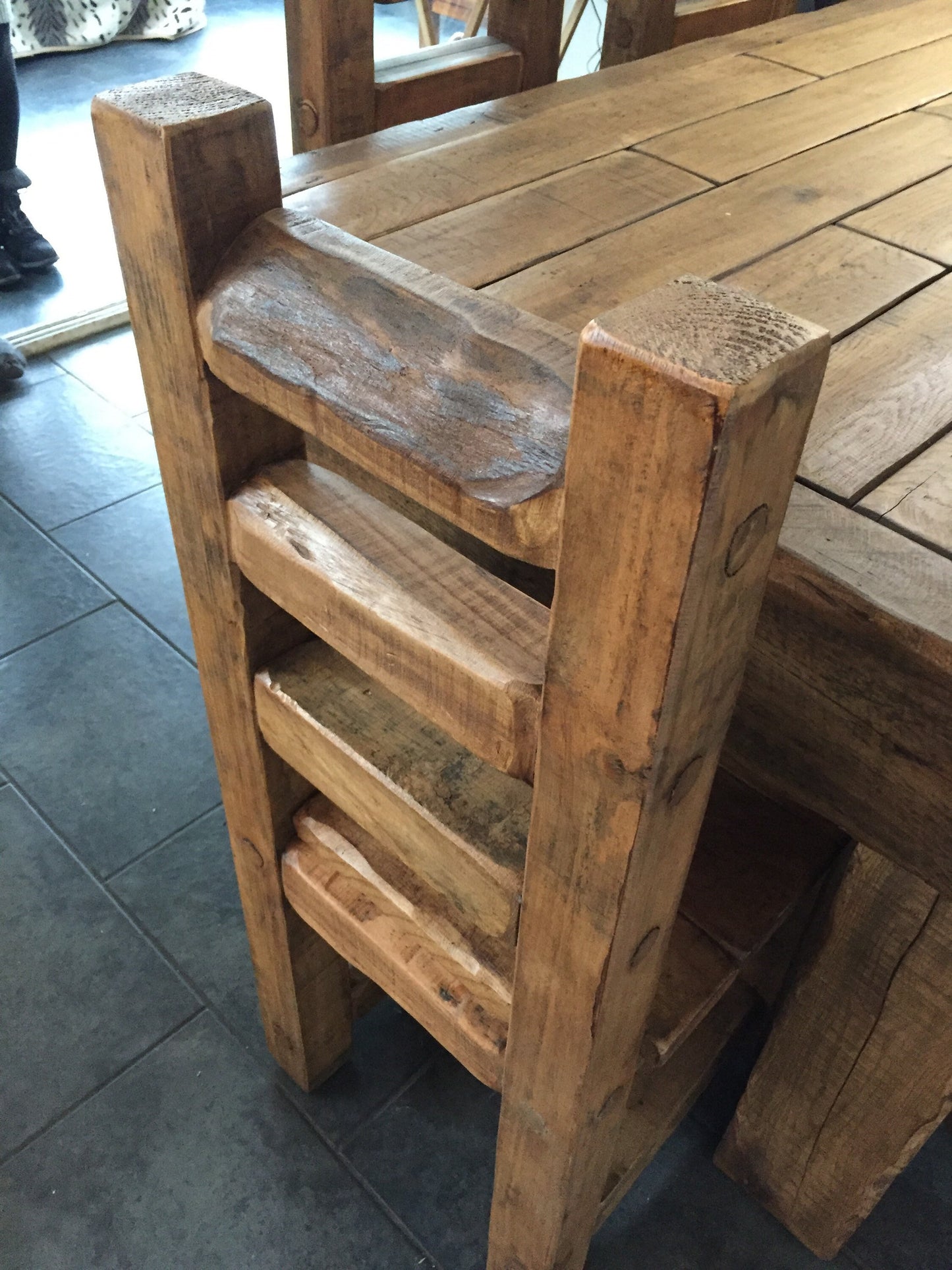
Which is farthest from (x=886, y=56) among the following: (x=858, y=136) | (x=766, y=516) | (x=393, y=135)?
(x=766, y=516)

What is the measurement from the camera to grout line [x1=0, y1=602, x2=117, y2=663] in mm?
1799

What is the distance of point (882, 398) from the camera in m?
0.75

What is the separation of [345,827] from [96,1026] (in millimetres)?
626

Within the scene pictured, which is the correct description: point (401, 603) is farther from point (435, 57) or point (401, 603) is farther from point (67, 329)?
point (67, 329)

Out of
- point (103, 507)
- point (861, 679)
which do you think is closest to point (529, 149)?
point (861, 679)

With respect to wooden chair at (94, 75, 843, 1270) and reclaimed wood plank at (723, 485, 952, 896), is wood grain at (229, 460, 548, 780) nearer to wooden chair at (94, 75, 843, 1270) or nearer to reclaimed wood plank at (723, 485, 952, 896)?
wooden chair at (94, 75, 843, 1270)

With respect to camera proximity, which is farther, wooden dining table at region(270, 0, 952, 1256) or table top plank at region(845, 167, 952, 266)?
table top plank at region(845, 167, 952, 266)

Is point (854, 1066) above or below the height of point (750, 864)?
below

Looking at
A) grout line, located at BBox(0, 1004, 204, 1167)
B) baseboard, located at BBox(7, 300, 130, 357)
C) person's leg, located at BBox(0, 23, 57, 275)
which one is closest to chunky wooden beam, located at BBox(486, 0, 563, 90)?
grout line, located at BBox(0, 1004, 204, 1167)

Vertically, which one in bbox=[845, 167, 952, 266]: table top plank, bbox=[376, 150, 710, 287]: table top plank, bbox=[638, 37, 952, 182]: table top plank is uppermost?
bbox=[638, 37, 952, 182]: table top plank

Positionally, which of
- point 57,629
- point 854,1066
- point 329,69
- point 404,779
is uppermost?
point 329,69

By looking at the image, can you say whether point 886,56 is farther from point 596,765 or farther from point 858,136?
point 596,765

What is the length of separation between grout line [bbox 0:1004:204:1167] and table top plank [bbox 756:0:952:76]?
4.78 ft

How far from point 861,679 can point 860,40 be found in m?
1.24
